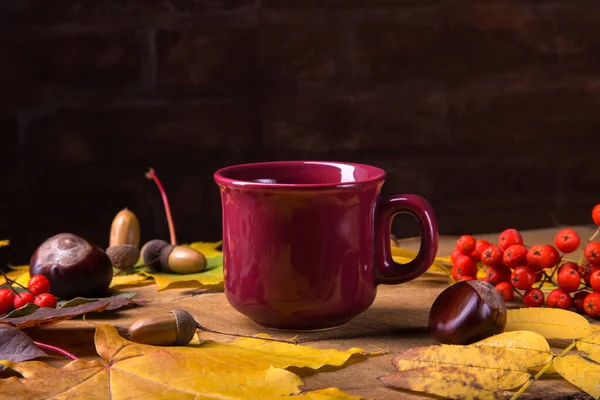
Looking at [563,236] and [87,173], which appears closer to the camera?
[563,236]

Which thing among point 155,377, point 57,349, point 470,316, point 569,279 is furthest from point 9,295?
point 569,279

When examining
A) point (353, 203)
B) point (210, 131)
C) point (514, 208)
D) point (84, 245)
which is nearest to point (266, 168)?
point (353, 203)

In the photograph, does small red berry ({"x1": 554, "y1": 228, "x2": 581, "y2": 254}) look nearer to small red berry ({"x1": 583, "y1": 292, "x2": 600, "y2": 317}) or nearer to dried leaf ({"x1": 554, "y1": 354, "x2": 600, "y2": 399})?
small red berry ({"x1": 583, "y1": 292, "x2": 600, "y2": 317})

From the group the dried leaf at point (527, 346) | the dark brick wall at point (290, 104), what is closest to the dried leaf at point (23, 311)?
the dried leaf at point (527, 346)

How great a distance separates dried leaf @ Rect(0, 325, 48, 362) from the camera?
0.61m

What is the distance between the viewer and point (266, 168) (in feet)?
2.54

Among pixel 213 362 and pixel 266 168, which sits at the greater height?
pixel 266 168

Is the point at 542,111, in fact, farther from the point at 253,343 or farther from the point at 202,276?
the point at 253,343

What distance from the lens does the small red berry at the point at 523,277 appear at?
2.59ft

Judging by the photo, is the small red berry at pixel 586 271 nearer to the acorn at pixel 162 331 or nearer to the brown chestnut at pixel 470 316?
the brown chestnut at pixel 470 316

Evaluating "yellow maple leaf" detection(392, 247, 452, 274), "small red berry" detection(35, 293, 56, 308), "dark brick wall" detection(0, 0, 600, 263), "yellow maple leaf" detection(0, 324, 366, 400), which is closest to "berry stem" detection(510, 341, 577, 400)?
"yellow maple leaf" detection(0, 324, 366, 400)

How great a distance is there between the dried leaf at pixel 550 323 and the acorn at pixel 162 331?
0.28 meters

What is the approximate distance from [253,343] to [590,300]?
1.05 ft

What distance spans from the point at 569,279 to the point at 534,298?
0.13 feet
